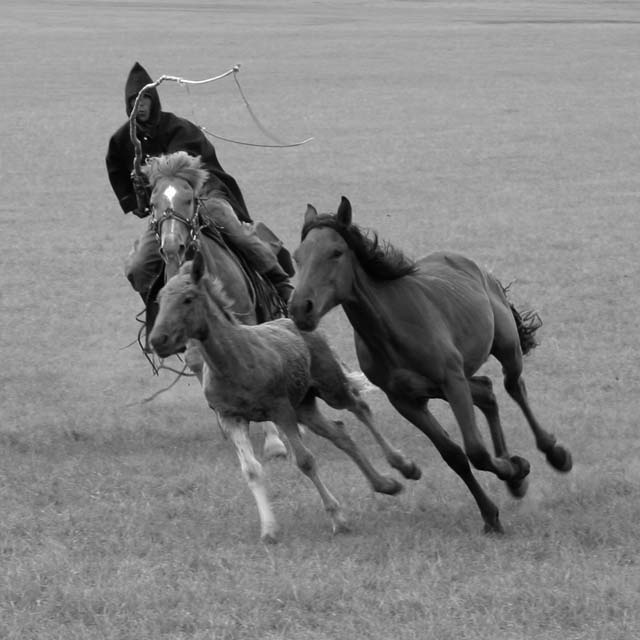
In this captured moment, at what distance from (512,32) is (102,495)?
1737 inches

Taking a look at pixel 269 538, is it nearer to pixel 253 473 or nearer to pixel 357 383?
pixel 253 473

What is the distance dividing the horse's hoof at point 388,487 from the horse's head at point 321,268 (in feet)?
4.04

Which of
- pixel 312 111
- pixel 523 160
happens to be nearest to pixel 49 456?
pixel 523 160

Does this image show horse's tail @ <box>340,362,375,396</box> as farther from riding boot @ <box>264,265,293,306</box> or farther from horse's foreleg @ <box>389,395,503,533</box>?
riding boot @ <box>264,265,293,306</box>

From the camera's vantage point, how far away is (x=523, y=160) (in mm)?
24531

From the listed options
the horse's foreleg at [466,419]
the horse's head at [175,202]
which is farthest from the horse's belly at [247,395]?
the horse's head at [175,202]

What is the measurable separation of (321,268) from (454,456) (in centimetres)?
130

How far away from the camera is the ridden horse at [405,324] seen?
7129 millimetres

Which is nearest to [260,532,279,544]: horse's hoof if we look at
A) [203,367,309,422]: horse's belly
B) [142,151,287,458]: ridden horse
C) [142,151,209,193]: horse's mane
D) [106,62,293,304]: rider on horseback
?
[203,367,309,422]: horse's belly

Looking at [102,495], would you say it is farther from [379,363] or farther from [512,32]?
[512,32]

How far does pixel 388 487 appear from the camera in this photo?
7.82 m

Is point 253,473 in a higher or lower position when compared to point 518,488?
higher

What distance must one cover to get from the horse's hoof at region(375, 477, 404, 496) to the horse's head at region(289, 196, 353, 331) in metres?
1.23

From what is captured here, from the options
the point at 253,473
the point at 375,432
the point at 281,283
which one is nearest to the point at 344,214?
the point at 253,473
